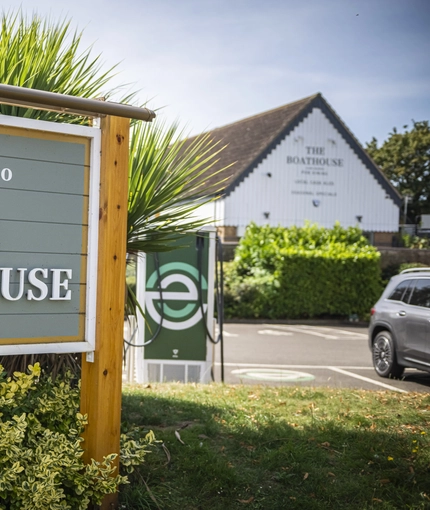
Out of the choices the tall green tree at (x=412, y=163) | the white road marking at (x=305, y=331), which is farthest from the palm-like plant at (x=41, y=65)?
the tall green tree at (x=412, y=163)

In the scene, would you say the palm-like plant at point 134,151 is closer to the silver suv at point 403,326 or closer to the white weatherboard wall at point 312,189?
the silver suv at point 403,326

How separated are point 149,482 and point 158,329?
4.00 m

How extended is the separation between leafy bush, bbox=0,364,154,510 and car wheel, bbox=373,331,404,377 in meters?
6.41

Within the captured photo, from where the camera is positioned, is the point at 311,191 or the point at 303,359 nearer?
the point at 303,359

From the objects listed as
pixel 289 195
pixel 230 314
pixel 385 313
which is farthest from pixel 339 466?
pixel 289 195

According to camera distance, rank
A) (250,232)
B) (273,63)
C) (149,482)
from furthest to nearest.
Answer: (250,232)
(273,63)
(149,482)

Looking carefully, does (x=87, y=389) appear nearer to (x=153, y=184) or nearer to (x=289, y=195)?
(x=153, y=184)

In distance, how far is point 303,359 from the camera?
11945mm

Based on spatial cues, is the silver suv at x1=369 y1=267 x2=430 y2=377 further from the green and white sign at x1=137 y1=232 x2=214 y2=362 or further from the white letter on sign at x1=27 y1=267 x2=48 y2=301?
the white letter on sign at x1=27 y1=267 x2=48 y2=301

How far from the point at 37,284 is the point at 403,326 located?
267 inches

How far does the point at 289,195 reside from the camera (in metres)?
30.9

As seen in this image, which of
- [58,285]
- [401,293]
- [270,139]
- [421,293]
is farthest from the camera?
[270,139]

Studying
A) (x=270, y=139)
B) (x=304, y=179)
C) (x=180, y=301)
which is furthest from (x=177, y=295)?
(x=304, y=179)

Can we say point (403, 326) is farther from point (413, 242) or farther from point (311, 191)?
point (413, 242)
